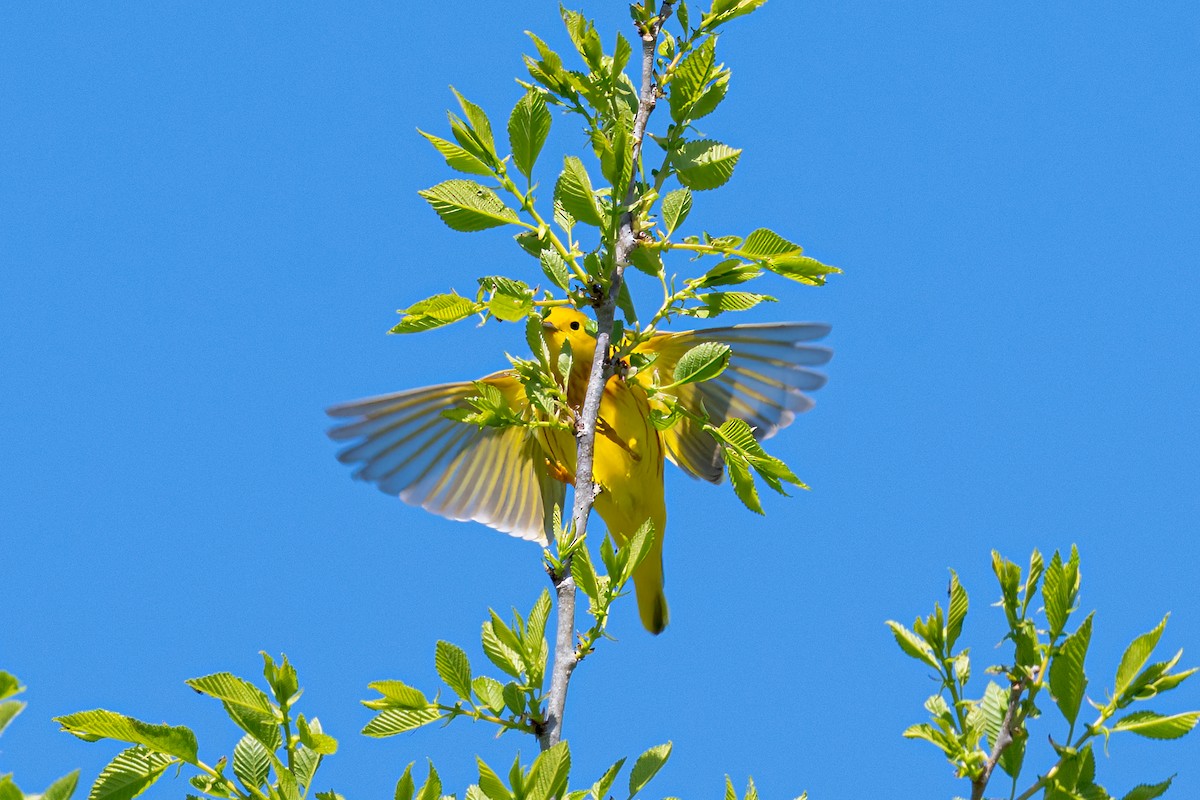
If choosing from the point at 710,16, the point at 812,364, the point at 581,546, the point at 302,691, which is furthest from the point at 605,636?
the point at 812,364

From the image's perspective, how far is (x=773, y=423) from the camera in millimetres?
6602

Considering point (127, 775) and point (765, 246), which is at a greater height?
point (765, 246)

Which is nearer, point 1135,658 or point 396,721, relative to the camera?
point 1135,658

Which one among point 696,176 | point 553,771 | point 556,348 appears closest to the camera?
point 553,771

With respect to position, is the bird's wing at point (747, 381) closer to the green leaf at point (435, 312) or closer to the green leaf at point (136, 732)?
the green leaf at point (435, 312)

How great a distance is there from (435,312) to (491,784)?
3.99ft

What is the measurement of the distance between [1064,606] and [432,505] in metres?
4.42

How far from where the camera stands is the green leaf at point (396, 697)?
2906 mm

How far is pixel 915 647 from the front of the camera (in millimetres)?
2709

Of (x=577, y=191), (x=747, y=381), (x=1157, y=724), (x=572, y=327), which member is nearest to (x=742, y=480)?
(x=577, y=191)

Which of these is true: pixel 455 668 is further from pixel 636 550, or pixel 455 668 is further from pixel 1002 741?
pixel 1002 741

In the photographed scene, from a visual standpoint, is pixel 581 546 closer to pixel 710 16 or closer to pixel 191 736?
pixel 191 736

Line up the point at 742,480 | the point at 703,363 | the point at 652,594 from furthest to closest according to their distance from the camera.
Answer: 1. the point at 652,594
2. the point at 742,480
3. the point at 703,363

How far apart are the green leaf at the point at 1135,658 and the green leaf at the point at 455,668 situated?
130 centimetres
